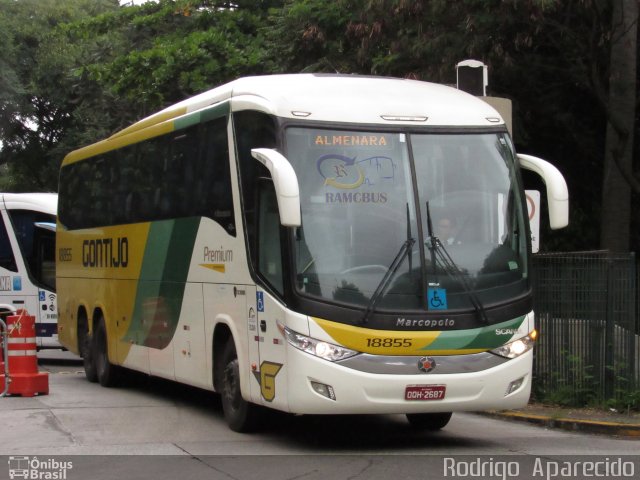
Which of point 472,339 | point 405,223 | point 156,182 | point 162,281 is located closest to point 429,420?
point 472,339

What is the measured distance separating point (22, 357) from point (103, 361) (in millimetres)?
2439

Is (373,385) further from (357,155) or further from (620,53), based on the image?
(620,53)

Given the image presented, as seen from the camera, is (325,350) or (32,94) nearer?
(325,350)

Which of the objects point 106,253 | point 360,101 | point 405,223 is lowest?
point 106,253

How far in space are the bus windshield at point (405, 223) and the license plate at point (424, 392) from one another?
72cm

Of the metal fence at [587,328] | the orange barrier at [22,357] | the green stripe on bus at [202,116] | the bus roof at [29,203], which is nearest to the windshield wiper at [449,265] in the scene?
the green stripe on bus at [202,116]

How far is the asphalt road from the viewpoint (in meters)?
9.31

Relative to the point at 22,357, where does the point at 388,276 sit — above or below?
above

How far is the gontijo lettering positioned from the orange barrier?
5.55ft

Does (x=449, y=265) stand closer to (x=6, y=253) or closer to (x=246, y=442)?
(x=246, y=442)

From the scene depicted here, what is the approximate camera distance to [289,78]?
11.2 meters

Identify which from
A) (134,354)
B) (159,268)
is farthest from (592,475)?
(134,354)

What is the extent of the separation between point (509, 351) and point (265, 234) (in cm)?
260

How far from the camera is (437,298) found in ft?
32.9
